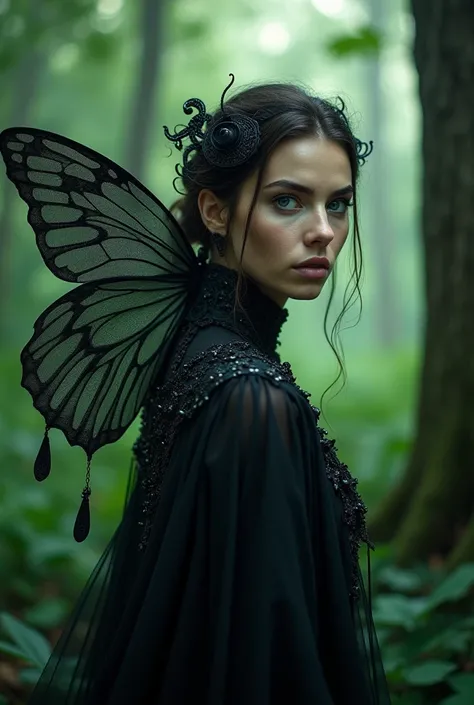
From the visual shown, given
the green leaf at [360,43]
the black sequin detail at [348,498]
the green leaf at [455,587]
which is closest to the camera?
the black sequin detail at [348,498]

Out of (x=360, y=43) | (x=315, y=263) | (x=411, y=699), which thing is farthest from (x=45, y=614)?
(x=360, y=43)

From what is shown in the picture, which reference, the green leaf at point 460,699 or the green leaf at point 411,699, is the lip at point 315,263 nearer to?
the green leaf at point 460,699

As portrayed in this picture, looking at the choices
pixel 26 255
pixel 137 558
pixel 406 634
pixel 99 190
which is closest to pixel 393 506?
pixel 406 634

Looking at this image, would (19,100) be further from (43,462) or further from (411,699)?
(411,699)

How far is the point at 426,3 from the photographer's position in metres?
3.76

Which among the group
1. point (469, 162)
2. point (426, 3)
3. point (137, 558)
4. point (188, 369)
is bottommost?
point (137, 558)

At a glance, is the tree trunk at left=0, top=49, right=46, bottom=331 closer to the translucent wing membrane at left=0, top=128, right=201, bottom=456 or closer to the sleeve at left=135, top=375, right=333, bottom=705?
the translucent wing membrane at left=0, top=128, right=201, bottom=456

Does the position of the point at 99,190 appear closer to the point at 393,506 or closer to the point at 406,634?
the point at 406,634

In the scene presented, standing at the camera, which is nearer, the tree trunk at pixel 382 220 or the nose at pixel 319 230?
the nose at pixel 319 230

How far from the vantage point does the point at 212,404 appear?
167 cm

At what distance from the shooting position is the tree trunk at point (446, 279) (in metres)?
3.65

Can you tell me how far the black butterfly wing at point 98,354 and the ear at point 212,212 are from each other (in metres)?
0.22

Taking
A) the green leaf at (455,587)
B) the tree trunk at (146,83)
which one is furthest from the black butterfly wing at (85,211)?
the tree trunk at (146,83)

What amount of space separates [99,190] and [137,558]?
1.16 metres
